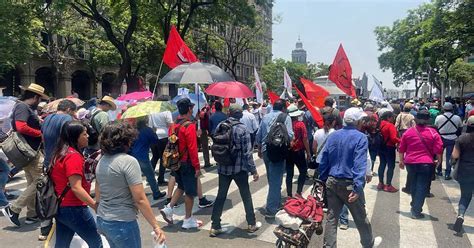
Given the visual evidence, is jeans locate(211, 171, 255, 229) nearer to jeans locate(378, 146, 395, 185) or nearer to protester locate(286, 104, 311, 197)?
protester locate(286, 104, 311, 197)

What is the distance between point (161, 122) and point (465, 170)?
5.65 meters

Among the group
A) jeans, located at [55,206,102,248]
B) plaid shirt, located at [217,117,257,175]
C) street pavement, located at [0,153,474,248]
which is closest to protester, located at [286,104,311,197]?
street pavement, located at [0,153,474,248]

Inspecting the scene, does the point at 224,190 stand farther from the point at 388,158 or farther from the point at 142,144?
the point at 388,158

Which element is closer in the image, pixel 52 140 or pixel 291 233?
pixel 291 233

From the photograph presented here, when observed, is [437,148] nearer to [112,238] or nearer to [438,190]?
[438,190]

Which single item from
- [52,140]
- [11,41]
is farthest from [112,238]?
[11,41]

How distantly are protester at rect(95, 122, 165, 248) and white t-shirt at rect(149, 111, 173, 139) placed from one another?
5272 mm

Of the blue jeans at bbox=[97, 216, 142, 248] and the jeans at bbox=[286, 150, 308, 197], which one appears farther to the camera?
the jeans at bbox=[286, 150, 308, 197]

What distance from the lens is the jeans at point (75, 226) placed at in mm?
3566

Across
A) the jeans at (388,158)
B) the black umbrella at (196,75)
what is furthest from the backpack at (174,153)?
the jeans at (388,158)

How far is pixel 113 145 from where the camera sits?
3.16 m

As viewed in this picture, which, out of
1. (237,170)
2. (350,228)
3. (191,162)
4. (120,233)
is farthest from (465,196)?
(120,233)

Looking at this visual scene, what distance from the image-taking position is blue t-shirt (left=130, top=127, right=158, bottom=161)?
23.0ft

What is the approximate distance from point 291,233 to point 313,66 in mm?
86645
